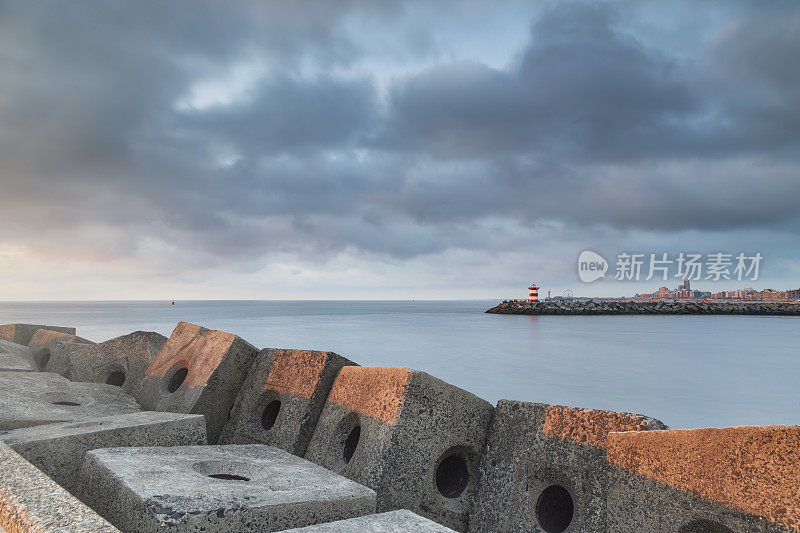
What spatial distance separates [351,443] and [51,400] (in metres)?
3.18

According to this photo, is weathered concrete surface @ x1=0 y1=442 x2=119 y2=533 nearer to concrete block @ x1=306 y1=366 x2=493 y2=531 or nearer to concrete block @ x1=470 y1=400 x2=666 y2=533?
concrete block @ x1=306 y1=366 x2=493 y2=531

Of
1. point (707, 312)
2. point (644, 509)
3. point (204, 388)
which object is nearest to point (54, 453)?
point (204, 388)

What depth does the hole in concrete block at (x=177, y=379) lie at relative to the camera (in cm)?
611

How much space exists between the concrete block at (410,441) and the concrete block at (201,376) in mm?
1385

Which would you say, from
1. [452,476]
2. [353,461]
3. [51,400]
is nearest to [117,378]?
[51,400]

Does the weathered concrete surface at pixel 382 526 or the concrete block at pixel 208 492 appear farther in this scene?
the concrete block at pixel 208 492

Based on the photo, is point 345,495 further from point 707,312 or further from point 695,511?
point 707,312

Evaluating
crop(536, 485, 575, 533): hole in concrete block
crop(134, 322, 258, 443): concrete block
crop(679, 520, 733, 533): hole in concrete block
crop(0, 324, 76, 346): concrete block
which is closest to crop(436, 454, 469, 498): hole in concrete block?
crop(536, 485, 575, 533): hole in concrete block

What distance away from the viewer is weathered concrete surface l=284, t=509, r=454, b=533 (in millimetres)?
2195

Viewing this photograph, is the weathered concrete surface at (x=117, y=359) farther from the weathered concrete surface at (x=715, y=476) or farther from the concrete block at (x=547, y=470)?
the weathered concrete surface at (x=715, y=476)

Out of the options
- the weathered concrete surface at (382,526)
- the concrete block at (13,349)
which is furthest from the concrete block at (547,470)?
the concrete block at (13,349)

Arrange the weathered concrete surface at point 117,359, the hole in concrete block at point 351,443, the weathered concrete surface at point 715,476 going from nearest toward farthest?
the weathered concrete surface at point 715,476 → the hole in concrete block at point 351,443 → the weathered concrete surface at point 117,359

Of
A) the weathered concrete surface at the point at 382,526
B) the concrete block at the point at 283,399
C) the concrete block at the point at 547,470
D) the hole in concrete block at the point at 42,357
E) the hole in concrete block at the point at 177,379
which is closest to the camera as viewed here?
the weathered concrete surface at the point at 382,526

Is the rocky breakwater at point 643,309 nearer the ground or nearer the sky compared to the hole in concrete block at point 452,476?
nearer the sky
